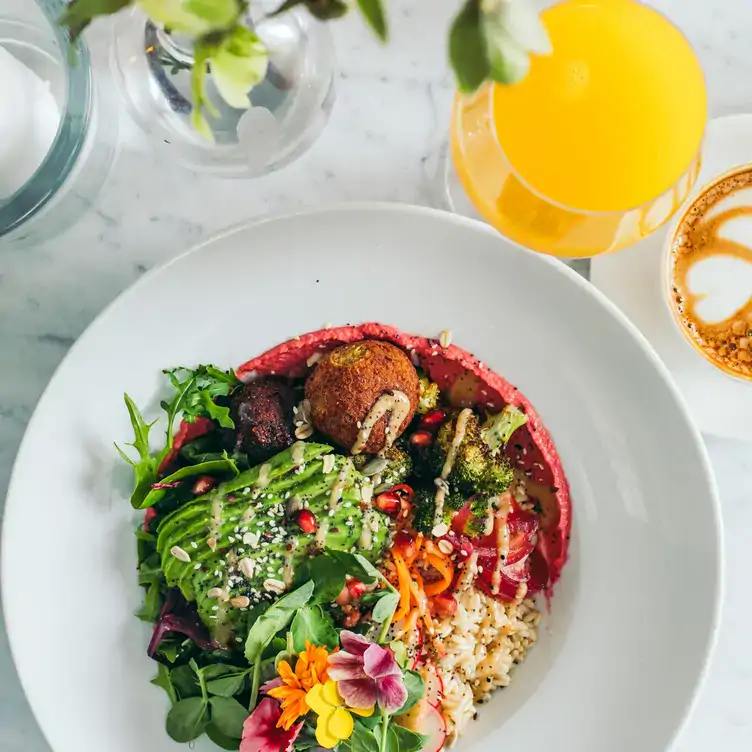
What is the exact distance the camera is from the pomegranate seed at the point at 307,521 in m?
1.64

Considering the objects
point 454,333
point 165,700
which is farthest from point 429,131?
point 165,700

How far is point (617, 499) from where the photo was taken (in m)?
1.68

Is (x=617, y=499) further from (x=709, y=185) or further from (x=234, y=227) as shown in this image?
(x=234, y=227)

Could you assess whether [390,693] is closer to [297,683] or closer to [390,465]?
[297,683]

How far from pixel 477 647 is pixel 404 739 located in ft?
0.85

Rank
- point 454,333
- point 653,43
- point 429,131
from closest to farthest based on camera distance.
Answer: point 653,43 → point 454,333 → point 429,131

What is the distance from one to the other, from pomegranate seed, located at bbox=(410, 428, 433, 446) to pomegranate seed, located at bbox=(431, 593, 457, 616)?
0.32 meters

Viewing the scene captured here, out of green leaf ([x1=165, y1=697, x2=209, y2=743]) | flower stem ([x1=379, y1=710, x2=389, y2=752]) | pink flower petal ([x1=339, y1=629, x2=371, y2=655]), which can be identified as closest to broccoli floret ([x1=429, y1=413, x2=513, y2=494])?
pink flower petal ([x1=339, y1=629, x2=371, y2=655])

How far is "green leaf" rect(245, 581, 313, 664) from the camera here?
1619 mm

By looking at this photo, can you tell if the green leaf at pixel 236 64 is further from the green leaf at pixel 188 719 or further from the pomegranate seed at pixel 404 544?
the green leaf at pixel 188 719

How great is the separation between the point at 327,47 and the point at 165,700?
1369 mm

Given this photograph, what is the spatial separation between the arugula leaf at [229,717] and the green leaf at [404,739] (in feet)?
0.96

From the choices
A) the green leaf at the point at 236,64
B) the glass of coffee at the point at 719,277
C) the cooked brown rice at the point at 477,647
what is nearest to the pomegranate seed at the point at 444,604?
the cooked brown rice at the point at 477,647

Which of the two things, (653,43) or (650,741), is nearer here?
(653,43)
